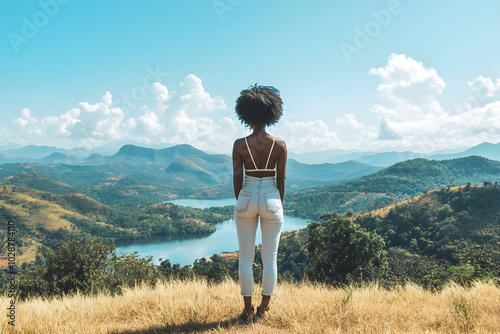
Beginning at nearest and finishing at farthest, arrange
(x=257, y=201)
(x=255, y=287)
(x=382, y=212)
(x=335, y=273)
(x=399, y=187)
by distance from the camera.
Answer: (x=257, y=201) < (x=255, y=287) < (x=335, y=273) < (x=382, y=212) < (x=399, y=187)

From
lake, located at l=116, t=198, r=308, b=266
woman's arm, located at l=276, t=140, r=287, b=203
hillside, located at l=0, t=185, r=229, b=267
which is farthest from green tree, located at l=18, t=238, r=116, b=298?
hillside, located at l=0, t=185, r=229, b=267

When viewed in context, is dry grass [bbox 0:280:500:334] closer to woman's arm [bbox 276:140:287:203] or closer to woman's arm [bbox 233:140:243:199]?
woman's arm [bbox 276:140:287:203]

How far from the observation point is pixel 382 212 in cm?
7044

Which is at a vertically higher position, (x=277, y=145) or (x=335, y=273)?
(x=277, y=145)

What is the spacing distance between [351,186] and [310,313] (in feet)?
514

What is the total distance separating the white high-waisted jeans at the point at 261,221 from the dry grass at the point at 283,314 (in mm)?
374

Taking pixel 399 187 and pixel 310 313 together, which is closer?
pixel 310 313

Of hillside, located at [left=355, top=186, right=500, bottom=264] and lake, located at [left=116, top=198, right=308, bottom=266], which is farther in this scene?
lake, located at [left=116, top=198, right=308, bottom=266]

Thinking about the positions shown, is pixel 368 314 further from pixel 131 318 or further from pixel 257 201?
pixel 131 318

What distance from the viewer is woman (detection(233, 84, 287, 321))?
2.51 meters

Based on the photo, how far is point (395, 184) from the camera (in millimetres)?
144875

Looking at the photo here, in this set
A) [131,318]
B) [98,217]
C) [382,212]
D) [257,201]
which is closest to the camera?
[257,201]

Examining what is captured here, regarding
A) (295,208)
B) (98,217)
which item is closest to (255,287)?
(98,217)

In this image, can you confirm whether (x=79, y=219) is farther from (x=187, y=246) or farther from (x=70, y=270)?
(x=70, y=270)
